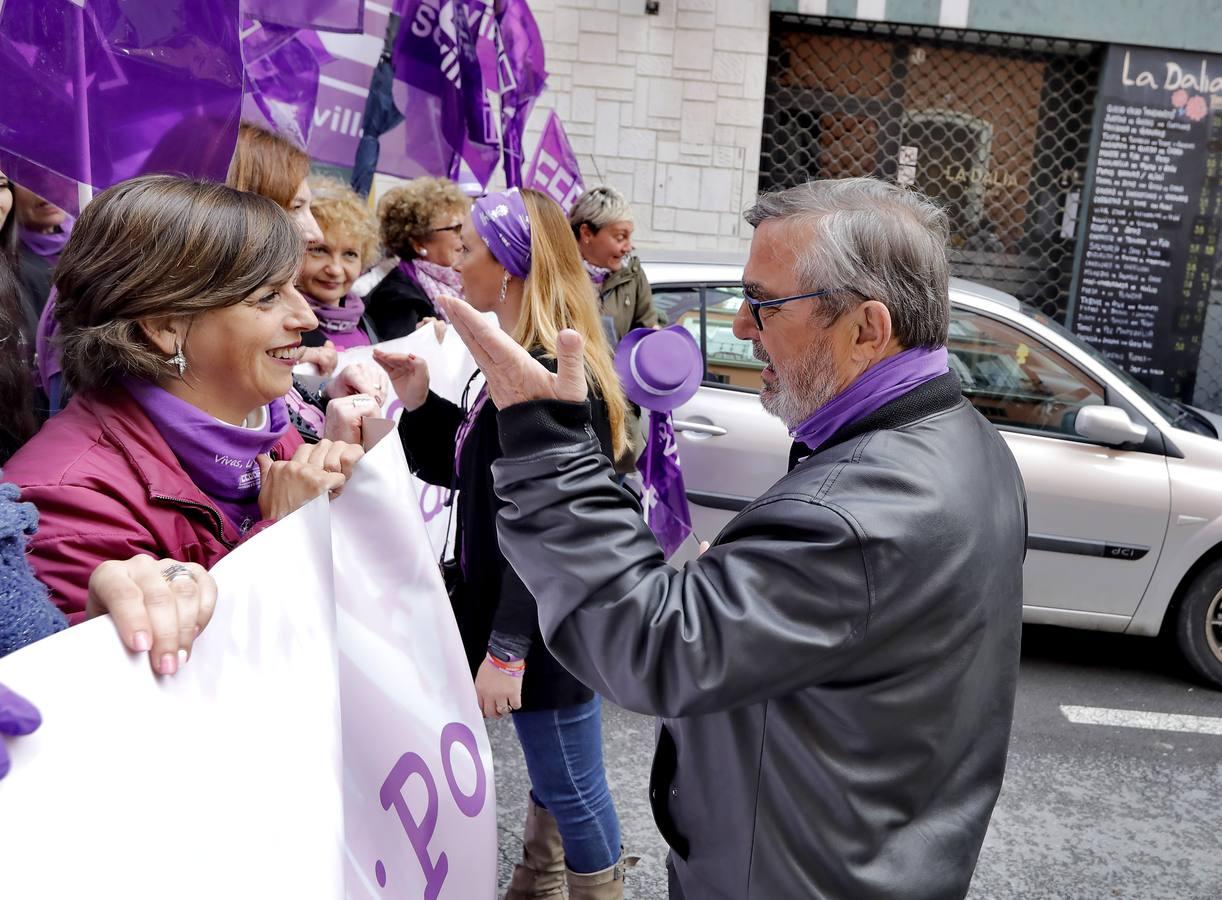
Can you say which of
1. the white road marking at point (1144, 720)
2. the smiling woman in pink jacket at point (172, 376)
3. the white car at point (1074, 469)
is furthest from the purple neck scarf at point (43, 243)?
the white road marking at point (1144, 720)

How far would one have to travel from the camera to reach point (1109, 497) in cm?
455

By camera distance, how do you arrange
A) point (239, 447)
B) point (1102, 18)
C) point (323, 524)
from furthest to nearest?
1. point (1102, 18)
2. point (239, 447)
3. point (323, 524)

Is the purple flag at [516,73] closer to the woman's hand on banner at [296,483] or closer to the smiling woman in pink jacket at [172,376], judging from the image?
the smiling woman in pink jacket at [172,376]

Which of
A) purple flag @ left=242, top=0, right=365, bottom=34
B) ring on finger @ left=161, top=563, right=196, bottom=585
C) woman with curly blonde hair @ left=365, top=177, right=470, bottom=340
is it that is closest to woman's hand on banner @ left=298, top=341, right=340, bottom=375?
purple flag @ left=242, top=0, right=365, bottom=34

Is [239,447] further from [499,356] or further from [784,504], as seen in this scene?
[784,504]

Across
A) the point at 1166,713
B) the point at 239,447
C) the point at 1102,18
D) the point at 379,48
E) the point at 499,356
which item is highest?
the point at 1102,18

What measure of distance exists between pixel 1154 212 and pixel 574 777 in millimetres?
7963

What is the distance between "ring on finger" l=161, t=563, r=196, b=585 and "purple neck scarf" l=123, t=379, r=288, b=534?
0.39 metres

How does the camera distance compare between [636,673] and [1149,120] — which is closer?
[636,673]

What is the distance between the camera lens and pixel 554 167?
5.38 metres

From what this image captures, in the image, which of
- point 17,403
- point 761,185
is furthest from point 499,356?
point 761,185

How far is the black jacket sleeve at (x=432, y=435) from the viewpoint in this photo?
2.81m

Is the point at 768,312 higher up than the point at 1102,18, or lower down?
lower down

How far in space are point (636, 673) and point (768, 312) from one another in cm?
57
